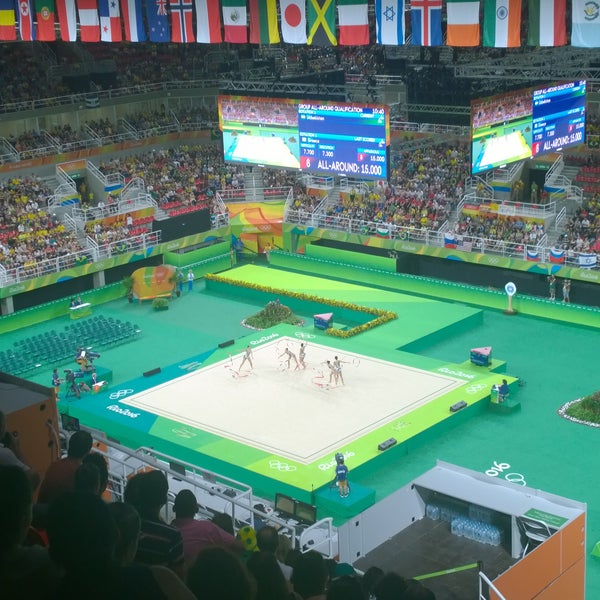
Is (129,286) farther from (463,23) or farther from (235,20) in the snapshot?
(463,23)

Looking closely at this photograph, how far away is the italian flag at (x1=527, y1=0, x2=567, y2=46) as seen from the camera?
31250mm

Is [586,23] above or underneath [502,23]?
underneath

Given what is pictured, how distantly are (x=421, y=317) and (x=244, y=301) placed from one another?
7.05 m

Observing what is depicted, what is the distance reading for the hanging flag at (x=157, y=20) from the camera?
38531mm

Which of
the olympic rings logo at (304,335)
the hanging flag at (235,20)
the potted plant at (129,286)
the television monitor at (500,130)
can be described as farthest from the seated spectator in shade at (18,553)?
the hanging flag at (235,20)

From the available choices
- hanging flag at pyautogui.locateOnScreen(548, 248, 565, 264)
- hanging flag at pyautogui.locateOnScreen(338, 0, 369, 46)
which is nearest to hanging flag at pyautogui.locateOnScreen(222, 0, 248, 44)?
hanging flag at pyautogui.locateOnScreen(338, 0, 369, 46)

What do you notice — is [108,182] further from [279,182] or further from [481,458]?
[481,458]

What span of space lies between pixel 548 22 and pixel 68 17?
1831 centimetres

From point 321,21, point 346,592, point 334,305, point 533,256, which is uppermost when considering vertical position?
point 321,21

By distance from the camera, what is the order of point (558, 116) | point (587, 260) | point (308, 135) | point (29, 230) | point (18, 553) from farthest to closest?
point (29, 230) → point (308, 135) → point (558, 116) → point (587, 260) → point (18, 553)

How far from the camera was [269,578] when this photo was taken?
5.88m

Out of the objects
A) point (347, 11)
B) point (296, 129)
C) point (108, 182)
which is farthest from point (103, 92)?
point (347, 11)

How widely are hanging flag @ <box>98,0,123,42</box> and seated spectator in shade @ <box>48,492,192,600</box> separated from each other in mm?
36210

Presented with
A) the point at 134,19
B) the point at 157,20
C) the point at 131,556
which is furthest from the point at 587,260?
the point at 131,556
